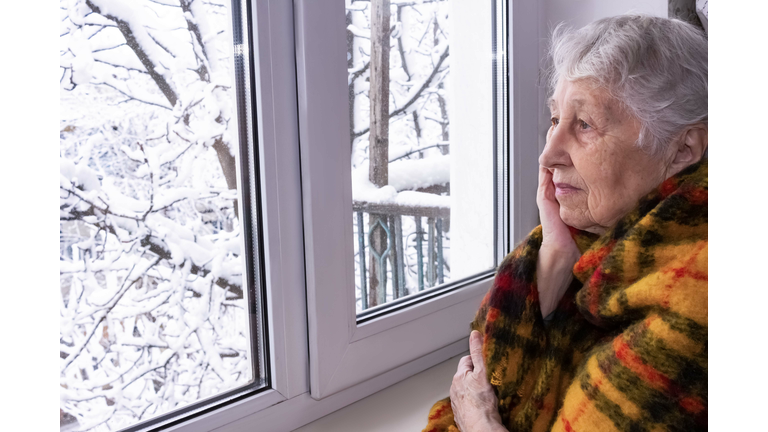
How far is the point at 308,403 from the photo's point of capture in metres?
1.06

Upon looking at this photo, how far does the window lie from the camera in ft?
2.57

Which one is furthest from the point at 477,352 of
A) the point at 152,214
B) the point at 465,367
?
Answer: the point at 152,214

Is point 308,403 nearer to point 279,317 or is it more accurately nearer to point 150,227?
point 279,317

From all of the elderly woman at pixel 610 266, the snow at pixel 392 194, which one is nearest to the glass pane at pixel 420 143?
the snow at pixel 392 194

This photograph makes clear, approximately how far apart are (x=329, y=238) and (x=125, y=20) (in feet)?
1.68

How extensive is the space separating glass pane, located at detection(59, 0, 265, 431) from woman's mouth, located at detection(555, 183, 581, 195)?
23.1 inches

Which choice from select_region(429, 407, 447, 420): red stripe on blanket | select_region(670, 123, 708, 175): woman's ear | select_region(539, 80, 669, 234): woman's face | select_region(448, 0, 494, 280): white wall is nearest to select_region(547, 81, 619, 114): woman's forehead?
select_region(539, 80, 669, 234): woman's face

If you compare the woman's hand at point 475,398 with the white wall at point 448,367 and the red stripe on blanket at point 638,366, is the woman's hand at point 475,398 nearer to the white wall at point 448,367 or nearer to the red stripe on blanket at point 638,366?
the white wall at point 448,367

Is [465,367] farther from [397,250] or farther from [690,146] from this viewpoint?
[690,146]

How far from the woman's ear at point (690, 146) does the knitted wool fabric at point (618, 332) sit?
0.27 ft

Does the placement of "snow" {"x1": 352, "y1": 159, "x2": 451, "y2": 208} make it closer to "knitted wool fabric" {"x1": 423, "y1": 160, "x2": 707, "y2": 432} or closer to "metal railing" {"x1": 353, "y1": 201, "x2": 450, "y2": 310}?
"metal railing" {"x1": 353, "y1": 201, "x2": 450, "y2": 310}
